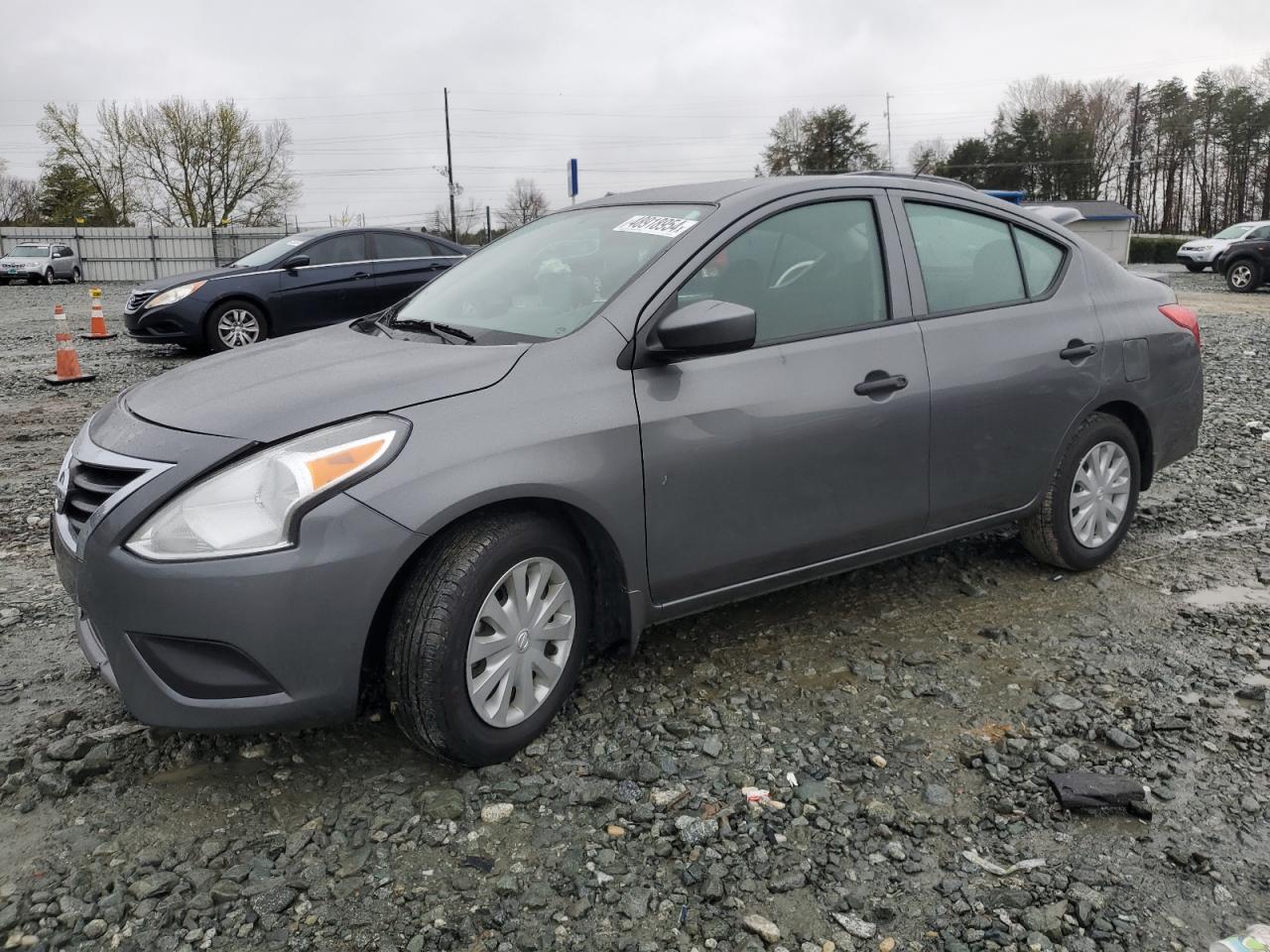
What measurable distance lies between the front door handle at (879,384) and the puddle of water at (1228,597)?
1664 millimetres

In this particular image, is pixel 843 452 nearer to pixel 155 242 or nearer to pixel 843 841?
pixel 843 841

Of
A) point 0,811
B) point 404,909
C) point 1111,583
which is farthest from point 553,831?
point 1111,583

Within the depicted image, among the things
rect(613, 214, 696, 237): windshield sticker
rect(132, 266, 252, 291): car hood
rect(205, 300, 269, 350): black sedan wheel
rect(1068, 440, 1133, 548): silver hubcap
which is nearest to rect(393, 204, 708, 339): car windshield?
rect(613, 214, 696, 237): windshield sticker

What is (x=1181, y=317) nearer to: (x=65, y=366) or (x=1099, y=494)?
(x=1099, y=494)

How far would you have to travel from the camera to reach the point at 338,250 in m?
11.8

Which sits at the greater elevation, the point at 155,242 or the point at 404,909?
the point at 155,242

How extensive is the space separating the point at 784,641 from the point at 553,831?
1372mm

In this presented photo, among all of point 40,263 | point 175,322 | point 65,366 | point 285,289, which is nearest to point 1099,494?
point 65,366

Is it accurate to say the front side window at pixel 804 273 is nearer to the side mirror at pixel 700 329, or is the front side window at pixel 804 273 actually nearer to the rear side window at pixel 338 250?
the side mirror at pixel 700 329

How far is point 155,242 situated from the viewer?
37188mm

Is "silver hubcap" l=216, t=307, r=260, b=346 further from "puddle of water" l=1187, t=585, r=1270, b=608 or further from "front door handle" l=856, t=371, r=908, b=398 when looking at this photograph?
"puddle of water" l=1187, t=585, r=1270, b=608

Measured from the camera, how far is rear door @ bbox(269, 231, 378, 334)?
11.6 metres

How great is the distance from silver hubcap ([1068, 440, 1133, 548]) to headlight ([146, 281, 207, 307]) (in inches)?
385

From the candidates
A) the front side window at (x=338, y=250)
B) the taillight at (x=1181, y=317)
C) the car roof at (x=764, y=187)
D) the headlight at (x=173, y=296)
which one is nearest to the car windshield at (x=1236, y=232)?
the front side window at (x=338, y=250)
